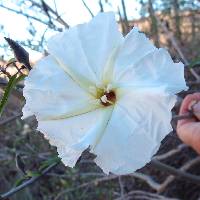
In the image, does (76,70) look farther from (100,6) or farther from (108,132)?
(100,6)

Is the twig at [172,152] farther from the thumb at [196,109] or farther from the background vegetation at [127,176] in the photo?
the thumb at [196,109]

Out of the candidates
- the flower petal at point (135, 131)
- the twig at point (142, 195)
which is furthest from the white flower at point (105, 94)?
→ the twig at point (142, 195)

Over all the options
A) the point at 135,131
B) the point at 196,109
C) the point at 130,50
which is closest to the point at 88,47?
the point at 130,50

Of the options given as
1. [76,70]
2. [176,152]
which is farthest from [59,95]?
[176,152]

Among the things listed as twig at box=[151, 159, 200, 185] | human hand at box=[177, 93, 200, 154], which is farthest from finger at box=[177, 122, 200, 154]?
twig at box=[151, 159, 200, 185]

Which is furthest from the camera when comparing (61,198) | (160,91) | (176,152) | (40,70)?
(61,198)

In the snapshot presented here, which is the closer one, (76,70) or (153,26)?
(76,70)

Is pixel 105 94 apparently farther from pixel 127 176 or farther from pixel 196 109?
pixel 127 176
